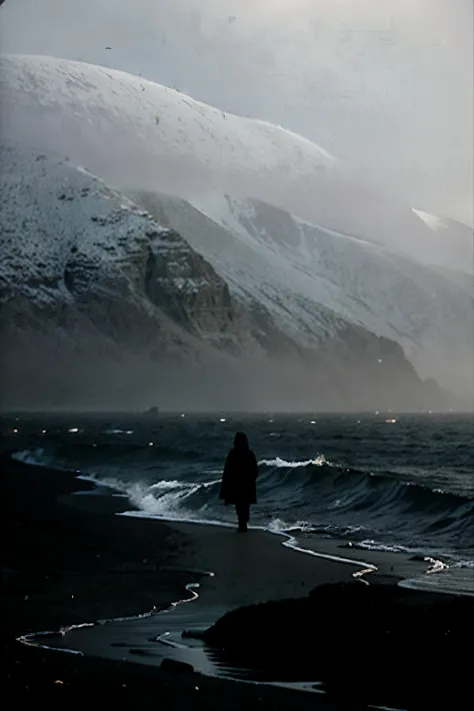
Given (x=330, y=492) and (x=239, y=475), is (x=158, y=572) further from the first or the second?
(x=330, y=492)

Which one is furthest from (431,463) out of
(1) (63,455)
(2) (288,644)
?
(2) (288,644)

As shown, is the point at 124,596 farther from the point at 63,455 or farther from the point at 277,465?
the point at 63,455

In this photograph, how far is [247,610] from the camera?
A: 14930mm

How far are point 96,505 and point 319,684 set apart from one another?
24.9 meters

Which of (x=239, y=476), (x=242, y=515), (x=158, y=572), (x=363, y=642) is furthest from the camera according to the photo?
(x=242, y=515)

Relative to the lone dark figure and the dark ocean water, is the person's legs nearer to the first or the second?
the lone dark figure

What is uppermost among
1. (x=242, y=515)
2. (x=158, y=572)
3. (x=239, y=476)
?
(x=239, y=476)

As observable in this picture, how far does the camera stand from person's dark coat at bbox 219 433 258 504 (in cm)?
2788

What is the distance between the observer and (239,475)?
27.8 m

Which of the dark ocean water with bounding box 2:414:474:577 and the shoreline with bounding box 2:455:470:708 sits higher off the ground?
the dark ocean water with bounding box 2:414:474:577

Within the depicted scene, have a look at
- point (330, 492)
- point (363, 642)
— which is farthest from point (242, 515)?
point (363, 642)

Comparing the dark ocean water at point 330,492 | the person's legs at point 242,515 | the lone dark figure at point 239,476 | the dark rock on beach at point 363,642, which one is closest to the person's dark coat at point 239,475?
the lone dark figure at point 239,476

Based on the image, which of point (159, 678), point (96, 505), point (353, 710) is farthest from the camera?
point (96, 505)

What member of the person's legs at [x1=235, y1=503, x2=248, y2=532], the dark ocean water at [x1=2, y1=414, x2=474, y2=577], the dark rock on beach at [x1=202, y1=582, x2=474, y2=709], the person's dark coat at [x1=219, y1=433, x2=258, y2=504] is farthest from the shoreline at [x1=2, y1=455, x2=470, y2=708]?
the dark ocean water at [x1=2, y1=414, x2=474, y2=577]
